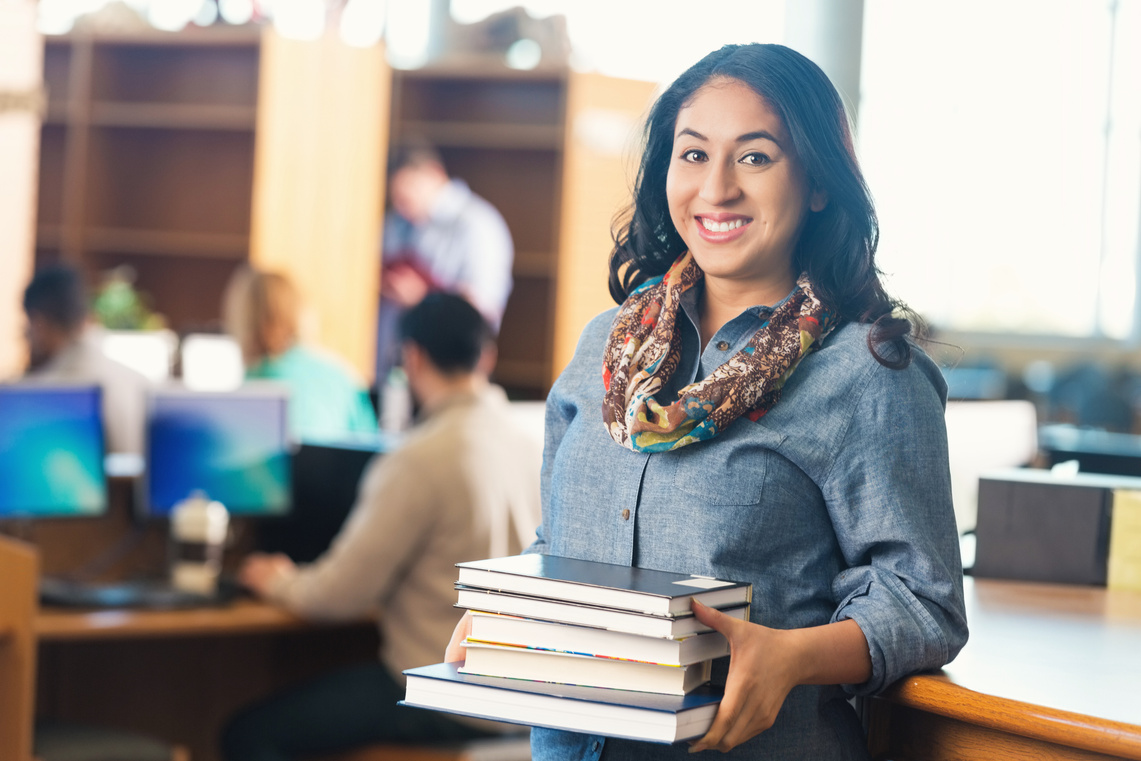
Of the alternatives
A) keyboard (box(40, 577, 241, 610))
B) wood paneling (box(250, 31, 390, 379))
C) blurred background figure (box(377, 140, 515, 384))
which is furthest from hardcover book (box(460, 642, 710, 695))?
wood paneling (box(250, 31, 390, 379))

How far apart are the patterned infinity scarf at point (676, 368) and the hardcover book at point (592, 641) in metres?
0.20

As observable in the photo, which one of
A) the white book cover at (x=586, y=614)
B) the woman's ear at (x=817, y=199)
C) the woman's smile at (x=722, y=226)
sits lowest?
the white book cover at (x=586, y=614)

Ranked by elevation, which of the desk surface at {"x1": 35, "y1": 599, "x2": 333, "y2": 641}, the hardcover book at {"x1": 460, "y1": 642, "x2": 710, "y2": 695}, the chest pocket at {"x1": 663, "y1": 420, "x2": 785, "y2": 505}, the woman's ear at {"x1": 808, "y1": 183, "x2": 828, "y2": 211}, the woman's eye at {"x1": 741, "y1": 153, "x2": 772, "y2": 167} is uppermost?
the woman's eye at {"x1": 741, "y1": 153, "x2": 772, "y2": 167}

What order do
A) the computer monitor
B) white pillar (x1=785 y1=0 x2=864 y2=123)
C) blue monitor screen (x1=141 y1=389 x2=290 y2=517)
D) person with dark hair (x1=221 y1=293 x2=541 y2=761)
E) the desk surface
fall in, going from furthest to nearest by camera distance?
the computer monitor
blue monitor screen (x1=141 y1=389 x2=290 y2=517)
person with dark hair (x1=221 y1=293 x2=541 y2=761)
the desk surface
white pillar (x1=785 y1=0 x2=864 y2=123)

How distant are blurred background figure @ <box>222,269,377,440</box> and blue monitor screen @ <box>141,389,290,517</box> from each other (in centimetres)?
102

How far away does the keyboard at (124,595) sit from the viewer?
2705 mm

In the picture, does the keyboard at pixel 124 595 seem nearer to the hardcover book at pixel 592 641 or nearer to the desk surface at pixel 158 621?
the desk surface at pixel 158 621

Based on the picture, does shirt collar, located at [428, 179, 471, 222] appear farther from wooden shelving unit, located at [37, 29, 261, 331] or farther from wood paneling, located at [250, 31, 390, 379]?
wooden shelving unit, located at [37, 29, 261, 331]

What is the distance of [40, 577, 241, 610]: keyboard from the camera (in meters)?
2.71

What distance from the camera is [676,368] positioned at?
50.5 inches

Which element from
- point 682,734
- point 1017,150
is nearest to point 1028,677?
point 682,734

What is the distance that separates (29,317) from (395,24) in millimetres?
3050

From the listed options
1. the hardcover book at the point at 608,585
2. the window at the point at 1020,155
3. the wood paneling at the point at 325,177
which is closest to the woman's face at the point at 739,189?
the hardcover book at the point at 608,585

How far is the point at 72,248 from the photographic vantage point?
6152 millimetres
